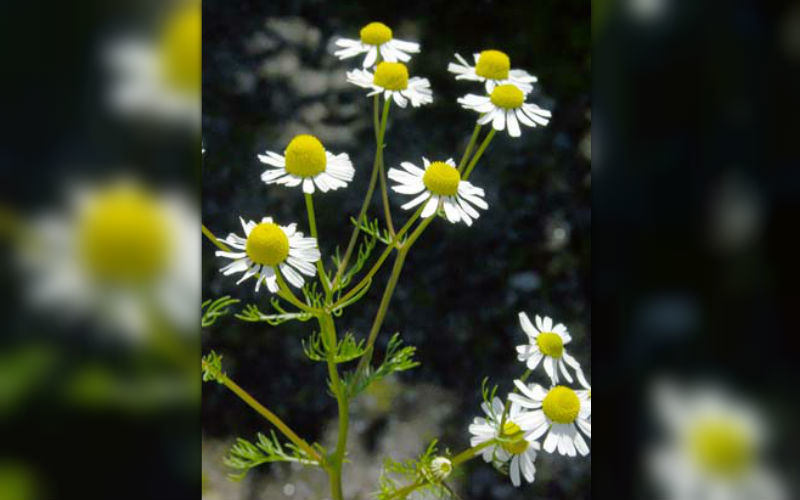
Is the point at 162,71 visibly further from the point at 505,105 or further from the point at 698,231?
the point at 505,105

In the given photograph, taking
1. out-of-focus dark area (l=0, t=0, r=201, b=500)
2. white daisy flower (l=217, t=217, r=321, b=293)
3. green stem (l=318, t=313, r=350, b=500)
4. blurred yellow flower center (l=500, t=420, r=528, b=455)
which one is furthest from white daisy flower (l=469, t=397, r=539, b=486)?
out-of-focus dark area (l=0, t=0, r=201, b=500)

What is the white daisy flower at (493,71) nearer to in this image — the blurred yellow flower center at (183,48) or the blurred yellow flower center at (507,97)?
the blurred yellow flower center at (507,97)

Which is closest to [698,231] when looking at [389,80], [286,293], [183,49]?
[183,49]

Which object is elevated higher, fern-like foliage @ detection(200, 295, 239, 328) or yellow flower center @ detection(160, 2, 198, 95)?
yellow flower center @ detection(160, 2, 198, 95)

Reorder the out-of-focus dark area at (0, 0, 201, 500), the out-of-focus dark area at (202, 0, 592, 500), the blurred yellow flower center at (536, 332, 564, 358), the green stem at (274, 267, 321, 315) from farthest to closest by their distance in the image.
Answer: the out-of-focus dark area at (202, 0, 592, 500) → the blurred yellow flower center at (536, 332, 564, 358) → the green stem at (274, 267, 321, 315) → the out-of-focus dark area at (0, 0, 201, 500)

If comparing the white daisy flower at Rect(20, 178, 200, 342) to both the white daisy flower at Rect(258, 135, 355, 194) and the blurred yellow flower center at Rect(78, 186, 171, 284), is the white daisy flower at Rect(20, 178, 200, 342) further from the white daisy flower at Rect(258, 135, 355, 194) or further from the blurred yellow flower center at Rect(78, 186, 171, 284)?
the white daisy flower at Rect(258, 135, 355, 194)

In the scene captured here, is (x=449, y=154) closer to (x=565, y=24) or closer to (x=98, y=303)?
(x=565, y=24)

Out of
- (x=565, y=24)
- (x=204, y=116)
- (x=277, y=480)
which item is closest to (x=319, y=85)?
(x=204, y=116)
